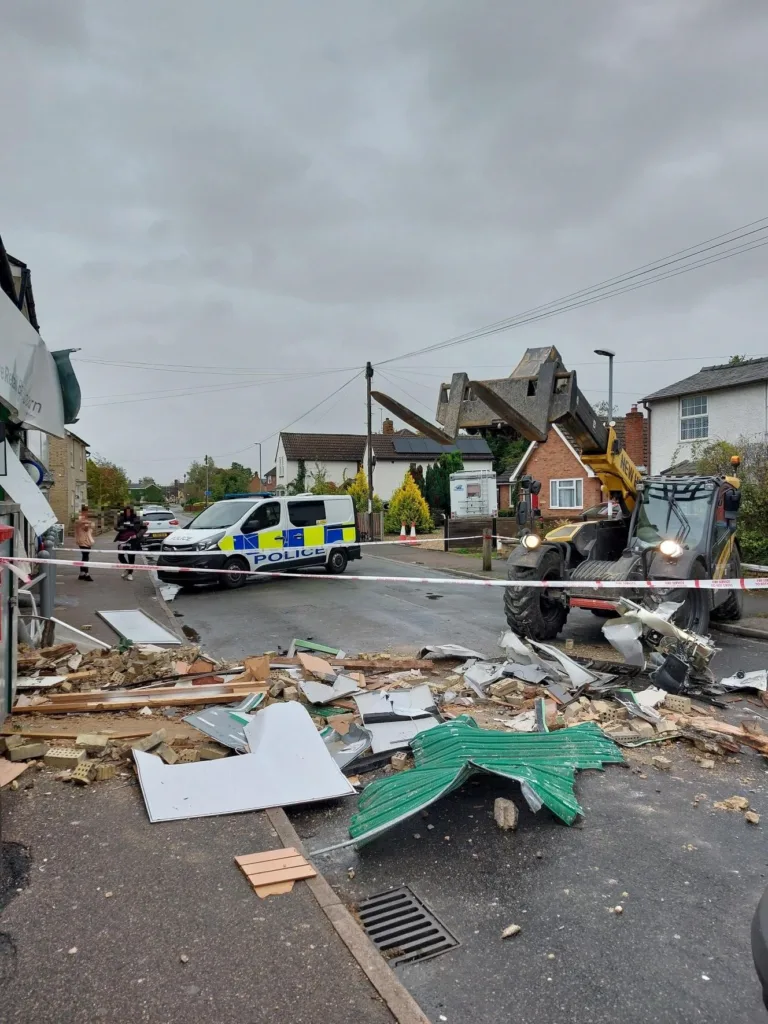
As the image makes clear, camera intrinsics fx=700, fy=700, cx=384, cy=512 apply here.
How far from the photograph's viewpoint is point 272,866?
10.9ft

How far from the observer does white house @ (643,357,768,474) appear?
21.3 m

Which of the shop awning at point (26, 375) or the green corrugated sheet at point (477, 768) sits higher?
the shop awning at point (26, 375)

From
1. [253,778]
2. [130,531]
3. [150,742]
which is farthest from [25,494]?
[130,531]

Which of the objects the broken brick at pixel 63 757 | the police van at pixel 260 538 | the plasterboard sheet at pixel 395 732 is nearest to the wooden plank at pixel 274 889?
the plasterboard sheet at pixel 395 732

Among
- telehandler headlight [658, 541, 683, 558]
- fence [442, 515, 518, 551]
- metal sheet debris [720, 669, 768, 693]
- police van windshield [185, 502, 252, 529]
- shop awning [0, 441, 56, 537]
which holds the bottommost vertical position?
metal sheet debris [720, 669, 768, 693]

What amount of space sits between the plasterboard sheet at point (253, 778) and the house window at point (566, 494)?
2895 centimetres

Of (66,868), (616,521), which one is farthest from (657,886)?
(616,521)

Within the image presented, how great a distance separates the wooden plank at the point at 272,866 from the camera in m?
3.24

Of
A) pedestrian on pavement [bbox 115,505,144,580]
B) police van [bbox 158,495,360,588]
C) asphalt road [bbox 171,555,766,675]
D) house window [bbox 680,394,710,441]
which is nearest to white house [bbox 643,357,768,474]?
house window [bbox 680,394,710,441]

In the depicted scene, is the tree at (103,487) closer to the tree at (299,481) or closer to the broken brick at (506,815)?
the tree at (299,481)

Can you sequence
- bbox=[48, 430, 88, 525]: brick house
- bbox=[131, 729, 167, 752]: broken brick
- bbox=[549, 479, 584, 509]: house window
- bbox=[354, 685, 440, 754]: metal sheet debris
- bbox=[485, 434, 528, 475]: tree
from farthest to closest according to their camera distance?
1. bbox=[485, 434, 528, 475]: tree
2. bbox=[48, 430, 88, 525]: brick house
3. bbox=[549, 479, 584, 509]: house window
4. bbox=[354, 685, 440, 754]: metal sheet debris
5. bbox=[131, 729, 167, 752]: broken brick

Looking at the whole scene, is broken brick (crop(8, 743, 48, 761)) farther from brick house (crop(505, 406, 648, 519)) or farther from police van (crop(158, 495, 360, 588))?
brick house (crop(505, 406, 648, 519))

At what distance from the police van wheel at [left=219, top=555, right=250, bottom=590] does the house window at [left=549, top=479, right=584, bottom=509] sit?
2069 cm

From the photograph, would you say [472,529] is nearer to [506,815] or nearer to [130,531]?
[130,531]
